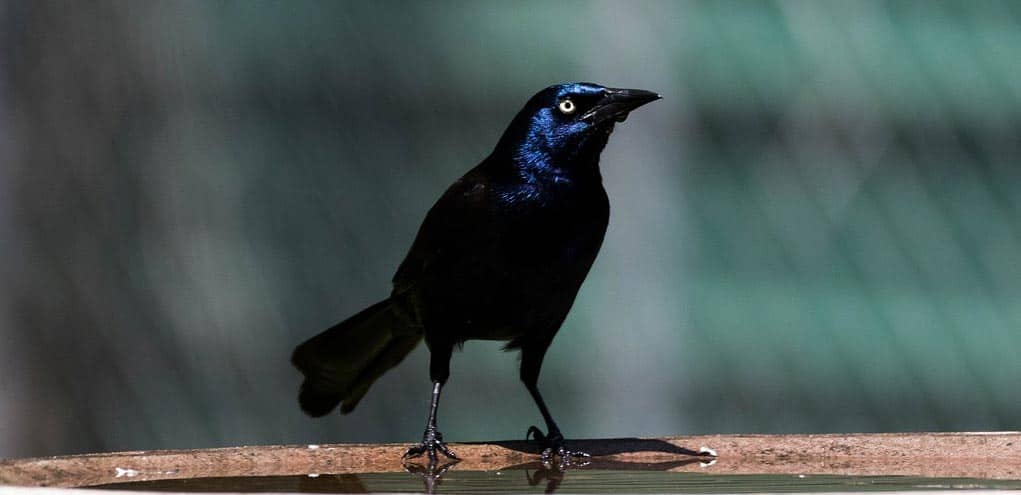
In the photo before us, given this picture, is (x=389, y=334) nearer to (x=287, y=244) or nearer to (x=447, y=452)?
(x=447, y=452)

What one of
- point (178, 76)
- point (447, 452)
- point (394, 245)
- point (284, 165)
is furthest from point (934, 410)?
point (447, 452)

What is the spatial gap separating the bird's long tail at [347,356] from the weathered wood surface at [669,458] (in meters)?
0.67

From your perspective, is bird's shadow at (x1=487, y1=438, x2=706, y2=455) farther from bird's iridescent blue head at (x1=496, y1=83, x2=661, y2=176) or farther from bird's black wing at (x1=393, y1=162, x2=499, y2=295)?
bird's iridescent blue head at (x1=496, y1=83, x2=661, y2=176)

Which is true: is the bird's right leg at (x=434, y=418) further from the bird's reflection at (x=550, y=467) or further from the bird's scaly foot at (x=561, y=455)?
the bird's scaly foot at (x=561, y=455)

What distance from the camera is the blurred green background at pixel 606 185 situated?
19.0 feet

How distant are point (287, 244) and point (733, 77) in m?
1.67

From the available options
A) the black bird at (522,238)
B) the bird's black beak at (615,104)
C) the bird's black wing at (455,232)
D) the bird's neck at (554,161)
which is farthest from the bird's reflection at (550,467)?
the bird's black beak at (615,104)

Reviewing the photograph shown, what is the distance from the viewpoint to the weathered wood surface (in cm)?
301

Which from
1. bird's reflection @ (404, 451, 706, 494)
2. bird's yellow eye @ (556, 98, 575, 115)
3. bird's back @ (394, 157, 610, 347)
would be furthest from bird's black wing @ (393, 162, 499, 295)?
bird's reflection @ (404, 451, 706, 494)

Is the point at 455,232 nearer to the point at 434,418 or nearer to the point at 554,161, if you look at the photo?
the point at 554,161

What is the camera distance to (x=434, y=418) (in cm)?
369

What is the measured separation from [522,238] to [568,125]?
0.32 metres

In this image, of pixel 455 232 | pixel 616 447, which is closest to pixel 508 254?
pixel 455 232

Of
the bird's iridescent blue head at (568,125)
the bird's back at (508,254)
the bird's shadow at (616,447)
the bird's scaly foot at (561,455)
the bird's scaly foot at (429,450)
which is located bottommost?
the bird's shadow at (616,447)
